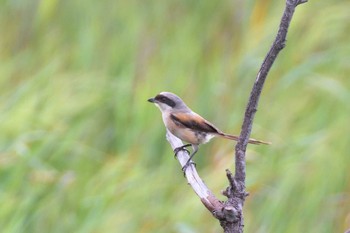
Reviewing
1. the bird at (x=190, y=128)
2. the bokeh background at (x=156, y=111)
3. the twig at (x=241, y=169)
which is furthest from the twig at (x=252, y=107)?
the bokeh background at (x=156, y=111)

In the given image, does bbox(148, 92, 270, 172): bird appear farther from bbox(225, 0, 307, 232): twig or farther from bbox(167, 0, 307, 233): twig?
bbox(225, 0, 307, 232): twig

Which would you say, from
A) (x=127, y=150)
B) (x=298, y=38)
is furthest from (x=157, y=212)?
(x=298, y=38)

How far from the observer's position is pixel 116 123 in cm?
404

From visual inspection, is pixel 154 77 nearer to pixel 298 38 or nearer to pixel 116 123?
pixel 116 123

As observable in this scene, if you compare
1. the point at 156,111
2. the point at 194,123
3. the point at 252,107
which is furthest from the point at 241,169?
the point at 156,111

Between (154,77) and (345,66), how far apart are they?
900 mm

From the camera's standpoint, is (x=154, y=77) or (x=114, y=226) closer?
(x=114, y=226)

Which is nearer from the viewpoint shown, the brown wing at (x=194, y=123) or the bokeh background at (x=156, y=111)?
the brown wing at (x=194, y=123)

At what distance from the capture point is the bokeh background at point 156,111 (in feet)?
11.4

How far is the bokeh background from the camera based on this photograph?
3.48 metres

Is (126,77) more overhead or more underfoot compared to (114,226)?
more overhead

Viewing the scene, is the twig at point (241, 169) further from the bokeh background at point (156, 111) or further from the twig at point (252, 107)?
the bokeh background at point (156, 111)

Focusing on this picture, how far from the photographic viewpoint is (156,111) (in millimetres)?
4043

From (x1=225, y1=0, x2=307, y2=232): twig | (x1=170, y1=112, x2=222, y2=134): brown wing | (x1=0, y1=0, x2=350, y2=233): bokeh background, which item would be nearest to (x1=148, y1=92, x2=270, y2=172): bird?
(x1=170, y1=112, x2=222, y2=134): brown wing
